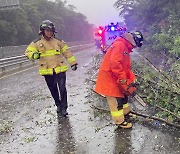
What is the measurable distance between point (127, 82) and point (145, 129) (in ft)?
2.74

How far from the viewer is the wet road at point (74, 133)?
506 centimetres

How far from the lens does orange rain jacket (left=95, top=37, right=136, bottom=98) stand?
18.3 ft

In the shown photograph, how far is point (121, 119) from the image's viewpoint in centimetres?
583

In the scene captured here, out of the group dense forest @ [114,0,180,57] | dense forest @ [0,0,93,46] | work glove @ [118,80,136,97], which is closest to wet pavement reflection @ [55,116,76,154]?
work glove @ [118,80,136,97]

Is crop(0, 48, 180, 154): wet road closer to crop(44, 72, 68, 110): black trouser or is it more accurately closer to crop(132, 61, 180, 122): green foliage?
crop(44, 72, 68, 110): black trouser

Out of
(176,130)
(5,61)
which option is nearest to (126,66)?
(176,130)

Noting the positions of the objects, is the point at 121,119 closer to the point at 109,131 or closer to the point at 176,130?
the point at 109,131

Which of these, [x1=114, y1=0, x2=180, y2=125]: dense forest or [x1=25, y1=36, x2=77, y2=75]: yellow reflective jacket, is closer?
[x1=114, y1=0, x2=180, y2=125]: dense forest

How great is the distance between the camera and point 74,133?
590 centimetres

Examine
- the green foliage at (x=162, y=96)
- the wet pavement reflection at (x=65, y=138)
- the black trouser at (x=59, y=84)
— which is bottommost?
the wet pavement reflection at (x=65, y=138)

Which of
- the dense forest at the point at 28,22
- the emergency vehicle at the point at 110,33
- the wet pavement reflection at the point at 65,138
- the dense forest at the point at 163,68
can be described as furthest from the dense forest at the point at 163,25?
the dense forest at the point at 28,22

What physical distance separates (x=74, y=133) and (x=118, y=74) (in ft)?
4.20

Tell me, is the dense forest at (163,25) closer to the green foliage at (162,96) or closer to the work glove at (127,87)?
the green foliage at (162,96)

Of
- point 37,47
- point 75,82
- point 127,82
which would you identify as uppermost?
point 37,47
